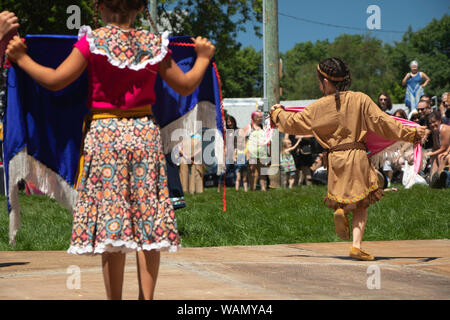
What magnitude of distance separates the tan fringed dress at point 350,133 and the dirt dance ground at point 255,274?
0.55 meters

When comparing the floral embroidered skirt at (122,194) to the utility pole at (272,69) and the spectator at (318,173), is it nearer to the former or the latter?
the utility pole at (272,69)

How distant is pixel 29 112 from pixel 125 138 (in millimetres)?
1113

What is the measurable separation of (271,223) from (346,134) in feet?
8.17

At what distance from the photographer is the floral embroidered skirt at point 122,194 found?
3484mm

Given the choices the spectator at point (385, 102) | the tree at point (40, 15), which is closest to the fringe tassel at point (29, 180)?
the spectator at point (385, 102)

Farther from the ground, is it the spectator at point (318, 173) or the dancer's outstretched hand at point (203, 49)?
the dancer's outstretched hand at point (203, 49)

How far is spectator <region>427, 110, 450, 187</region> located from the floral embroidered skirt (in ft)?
33.2

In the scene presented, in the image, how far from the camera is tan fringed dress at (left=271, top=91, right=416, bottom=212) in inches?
248

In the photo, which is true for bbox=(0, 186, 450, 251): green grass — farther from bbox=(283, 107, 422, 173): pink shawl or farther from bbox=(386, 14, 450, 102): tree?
bbox=(386, 14, 450, 102): tree

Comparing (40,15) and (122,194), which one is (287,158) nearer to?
(40,15)

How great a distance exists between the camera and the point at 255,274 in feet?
17.1

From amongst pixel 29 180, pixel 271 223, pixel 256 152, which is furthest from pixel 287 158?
pixel 29 180

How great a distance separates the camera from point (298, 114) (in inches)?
255
